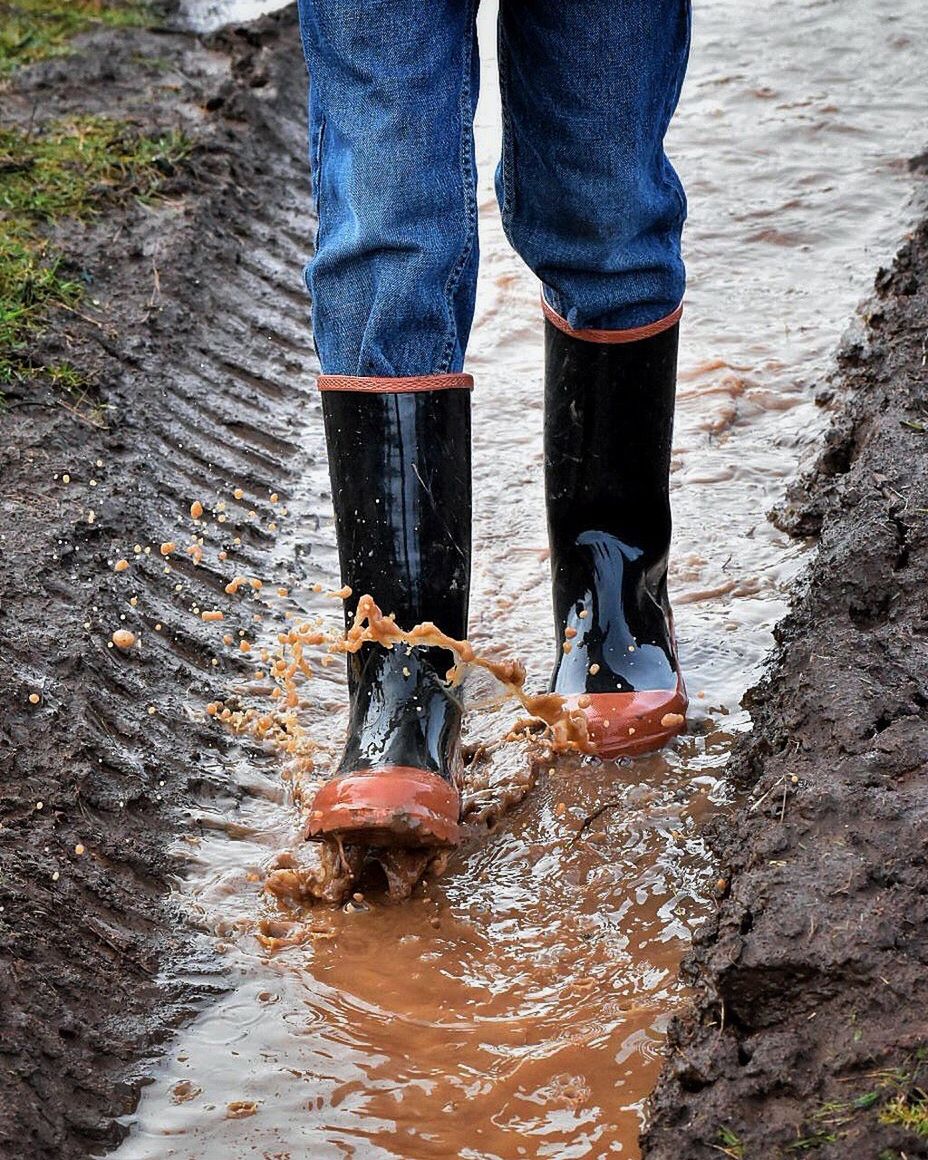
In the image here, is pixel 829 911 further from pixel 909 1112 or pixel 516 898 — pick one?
pixel 516 898

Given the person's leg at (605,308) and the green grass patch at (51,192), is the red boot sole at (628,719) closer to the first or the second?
the person's leg at (605,308)

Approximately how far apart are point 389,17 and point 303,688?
1.35 m

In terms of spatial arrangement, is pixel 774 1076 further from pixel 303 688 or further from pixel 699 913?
pixel 303 688

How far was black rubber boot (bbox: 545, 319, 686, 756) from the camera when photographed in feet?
8.23

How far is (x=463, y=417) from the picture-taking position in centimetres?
221

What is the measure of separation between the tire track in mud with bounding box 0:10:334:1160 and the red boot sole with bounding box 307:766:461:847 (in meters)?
0.31

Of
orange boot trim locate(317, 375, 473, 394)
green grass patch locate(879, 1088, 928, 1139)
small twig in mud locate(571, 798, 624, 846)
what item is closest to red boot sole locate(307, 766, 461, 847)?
small twig in mud locate(571, 798, 624, 846)

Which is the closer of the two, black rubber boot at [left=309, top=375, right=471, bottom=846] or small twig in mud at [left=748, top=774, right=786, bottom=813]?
small twig in mud at [left=748, top=774, right=786, bottom=813]

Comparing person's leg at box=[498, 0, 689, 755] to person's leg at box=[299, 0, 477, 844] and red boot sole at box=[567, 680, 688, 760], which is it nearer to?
red boot sole at box=[567, 680, 688, 760]

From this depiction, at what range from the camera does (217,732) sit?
8.87 ft

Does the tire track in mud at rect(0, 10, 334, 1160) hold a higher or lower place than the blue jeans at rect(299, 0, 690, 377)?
lower

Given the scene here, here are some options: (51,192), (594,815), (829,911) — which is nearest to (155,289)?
(51,192)

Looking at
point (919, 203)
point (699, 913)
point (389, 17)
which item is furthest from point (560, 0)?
point (919, 203)

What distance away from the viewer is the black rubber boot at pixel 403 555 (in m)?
2.13
